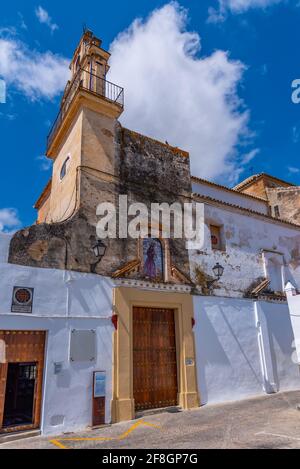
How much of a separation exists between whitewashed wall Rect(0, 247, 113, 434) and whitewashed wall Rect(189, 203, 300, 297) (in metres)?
3.81

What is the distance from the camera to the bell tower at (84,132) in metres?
9.83

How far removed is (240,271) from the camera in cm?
1245

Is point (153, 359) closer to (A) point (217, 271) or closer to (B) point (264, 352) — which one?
(A) point (217, 271)

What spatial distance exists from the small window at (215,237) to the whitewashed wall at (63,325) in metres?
5.13

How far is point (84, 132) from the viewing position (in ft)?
33.0

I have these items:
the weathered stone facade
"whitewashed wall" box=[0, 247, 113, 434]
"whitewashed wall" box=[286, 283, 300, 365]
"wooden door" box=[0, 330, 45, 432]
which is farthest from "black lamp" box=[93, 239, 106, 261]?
"whitewashed wall" box=[286, 283, 300, 365]

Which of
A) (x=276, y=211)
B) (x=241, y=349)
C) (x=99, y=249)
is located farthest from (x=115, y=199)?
(x=276, y=211)

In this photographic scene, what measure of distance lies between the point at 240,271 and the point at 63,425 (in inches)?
303

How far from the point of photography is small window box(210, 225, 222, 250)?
12359 millimetres

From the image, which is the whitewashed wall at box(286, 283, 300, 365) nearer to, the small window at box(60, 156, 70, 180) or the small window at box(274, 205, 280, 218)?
the small window at box(60, 156, 70, 180)

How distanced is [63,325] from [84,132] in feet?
18.0

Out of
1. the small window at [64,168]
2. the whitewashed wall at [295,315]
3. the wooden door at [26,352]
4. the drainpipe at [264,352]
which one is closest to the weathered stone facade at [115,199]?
the small window at [64,168]
